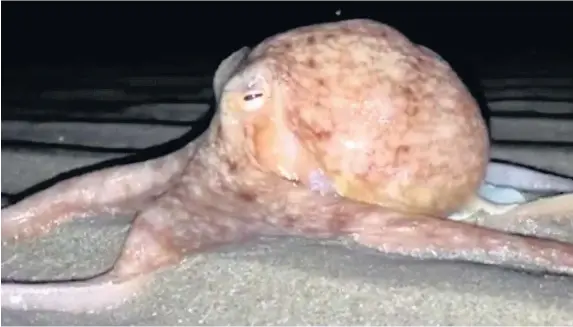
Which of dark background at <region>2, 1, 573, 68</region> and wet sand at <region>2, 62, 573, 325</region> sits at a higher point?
wet sand at <region>2, 62, 573, 325</region>

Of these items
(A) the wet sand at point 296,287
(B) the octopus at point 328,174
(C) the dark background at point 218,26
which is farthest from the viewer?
(C) the dark background at point 218,26

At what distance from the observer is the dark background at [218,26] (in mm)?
5141

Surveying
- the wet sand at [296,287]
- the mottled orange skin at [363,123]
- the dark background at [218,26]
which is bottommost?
the dark background at [218,26]

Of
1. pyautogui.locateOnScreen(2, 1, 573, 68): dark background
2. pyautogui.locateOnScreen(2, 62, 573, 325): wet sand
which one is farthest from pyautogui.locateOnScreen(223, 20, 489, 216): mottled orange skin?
pyautogui.locateOnScreen(2, 1, 573, 68): dark background

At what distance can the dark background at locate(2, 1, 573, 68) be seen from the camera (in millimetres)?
5141

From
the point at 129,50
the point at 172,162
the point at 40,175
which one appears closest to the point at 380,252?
the point at 172,162

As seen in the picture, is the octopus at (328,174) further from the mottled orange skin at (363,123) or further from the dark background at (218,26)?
A: the dark background at (218,26)

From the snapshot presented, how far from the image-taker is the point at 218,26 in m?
6.32

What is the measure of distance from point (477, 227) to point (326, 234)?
27 centimetres

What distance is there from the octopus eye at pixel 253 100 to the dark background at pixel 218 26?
3001mm

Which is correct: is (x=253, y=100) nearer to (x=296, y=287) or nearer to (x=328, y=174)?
(x=328, y=174)

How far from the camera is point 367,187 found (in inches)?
76.8

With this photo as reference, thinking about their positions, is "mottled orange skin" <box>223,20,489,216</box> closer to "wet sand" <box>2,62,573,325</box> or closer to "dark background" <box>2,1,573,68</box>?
"wet sand" <box>2,62,573,325</box>

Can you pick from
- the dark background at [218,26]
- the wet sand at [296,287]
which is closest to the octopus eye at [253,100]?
the wet sand at [296,287]
